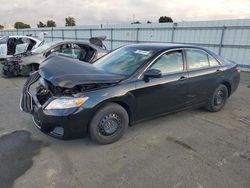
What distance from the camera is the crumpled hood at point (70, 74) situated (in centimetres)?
301

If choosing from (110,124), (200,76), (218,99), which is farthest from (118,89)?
(218,99)

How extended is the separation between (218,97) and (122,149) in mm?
2738

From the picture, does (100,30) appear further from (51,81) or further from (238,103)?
(51,81)

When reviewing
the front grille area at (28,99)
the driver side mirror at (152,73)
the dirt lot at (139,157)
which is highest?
the driver side mirror at (152,73)

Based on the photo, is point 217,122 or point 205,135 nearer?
point 205,135

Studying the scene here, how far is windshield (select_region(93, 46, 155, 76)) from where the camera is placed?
145 inches

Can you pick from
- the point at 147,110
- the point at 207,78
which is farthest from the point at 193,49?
the point at 147,110

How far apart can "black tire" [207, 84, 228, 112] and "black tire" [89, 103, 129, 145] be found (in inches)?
86.9

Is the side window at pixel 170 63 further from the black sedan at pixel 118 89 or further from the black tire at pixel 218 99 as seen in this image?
the black tire at pixel 218 99

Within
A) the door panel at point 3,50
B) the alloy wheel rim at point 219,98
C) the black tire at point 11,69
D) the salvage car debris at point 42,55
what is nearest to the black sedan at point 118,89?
the alloy wheel rim at point 219,98

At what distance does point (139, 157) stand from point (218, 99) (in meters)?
2.70

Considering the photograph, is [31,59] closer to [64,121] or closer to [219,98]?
[64,121]

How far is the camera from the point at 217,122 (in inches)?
171

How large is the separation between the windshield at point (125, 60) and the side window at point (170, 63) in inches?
7.6
